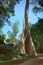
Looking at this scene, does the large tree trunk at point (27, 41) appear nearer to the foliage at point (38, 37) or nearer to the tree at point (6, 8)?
the tree at point (6, 8)

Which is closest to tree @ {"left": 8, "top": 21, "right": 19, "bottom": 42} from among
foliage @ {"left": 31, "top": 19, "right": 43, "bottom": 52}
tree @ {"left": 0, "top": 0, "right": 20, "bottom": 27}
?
foliage @ {"left": 31, "top": 19, "right": 43, "bottom": 52}

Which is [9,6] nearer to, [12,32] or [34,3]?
[34,3]

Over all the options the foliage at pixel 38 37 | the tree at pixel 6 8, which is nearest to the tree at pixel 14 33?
the foliage at pixel 38 37

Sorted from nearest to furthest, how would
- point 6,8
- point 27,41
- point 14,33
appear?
point 27,41 → point 6,8 → point 14,33

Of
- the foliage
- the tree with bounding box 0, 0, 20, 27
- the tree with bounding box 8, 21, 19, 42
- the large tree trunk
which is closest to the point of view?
the large tree trunk

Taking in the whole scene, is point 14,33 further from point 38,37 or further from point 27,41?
point 27,41

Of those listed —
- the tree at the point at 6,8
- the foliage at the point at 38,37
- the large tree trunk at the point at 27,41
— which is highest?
the tree at the point at 6,8

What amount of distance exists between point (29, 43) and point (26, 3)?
506 cm

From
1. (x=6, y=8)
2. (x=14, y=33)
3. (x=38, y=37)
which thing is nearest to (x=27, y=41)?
(x=6, y=8)

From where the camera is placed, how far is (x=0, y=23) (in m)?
26.1

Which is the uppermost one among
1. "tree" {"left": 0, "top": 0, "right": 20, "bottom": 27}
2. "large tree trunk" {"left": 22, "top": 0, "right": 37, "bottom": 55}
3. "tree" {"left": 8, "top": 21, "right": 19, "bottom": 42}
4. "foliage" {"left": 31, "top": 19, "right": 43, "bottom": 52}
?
"tree" {"left": 0, "top": 0, "right": 20, "bottom": 27}

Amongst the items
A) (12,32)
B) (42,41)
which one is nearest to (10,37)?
(12,32)

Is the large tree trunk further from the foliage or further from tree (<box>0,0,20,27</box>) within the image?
the foliage

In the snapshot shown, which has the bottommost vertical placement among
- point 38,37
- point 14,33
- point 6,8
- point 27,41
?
point 14,33
